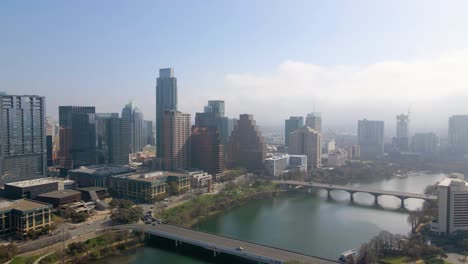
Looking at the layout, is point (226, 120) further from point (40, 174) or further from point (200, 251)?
point (200, 251)

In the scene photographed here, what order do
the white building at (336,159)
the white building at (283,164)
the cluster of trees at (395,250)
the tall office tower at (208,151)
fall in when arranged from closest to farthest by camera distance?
the cluster of trees at (395,250), the tall office tower at (208,151), the white building at (283,164), the white building at (336,159)

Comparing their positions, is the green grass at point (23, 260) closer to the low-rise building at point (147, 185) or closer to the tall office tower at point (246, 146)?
the low-rise building at point (147, 185)

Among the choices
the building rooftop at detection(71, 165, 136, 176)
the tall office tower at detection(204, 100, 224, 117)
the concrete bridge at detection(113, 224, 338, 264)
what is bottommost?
the concrete bridge at detection(113, 224, 338, 264)

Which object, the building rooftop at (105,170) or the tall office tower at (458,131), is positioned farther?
the tall office tower at (458,131)

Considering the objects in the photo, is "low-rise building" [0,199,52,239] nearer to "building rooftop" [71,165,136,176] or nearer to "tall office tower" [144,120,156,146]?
"building rooftop" [71,165,136,176]

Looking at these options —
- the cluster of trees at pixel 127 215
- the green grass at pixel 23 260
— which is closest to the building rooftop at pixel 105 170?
the cluster of trees at pixel 127 215

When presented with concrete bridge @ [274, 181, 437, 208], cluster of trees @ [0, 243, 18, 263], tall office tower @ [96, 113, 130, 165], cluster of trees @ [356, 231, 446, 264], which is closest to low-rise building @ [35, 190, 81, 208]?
Answer: cluster of trees @ [0, 243, 18, 263]

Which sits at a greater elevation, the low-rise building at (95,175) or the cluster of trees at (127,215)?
the low-rise building at (95,175)
